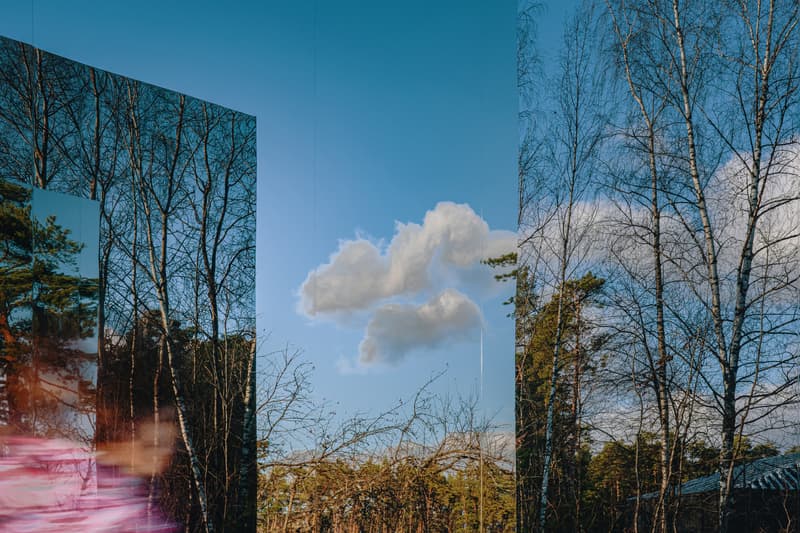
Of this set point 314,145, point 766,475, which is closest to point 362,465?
point 314,145

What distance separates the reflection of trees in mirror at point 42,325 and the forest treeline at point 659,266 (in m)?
2.70

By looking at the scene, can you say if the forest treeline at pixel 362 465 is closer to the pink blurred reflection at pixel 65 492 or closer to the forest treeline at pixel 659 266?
the forest treeline at pixel 659 266

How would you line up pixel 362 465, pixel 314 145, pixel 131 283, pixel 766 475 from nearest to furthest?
pixel 766 475, pixel 131 283, pixel 362 465, pixel 314 145

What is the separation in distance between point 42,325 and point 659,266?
3152mm

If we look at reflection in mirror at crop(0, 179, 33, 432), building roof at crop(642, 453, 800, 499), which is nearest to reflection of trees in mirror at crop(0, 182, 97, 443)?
reflection in mirror at crop(0, 179, 33, 432)

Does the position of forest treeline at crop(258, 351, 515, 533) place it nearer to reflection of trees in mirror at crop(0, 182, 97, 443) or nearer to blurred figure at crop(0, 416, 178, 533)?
blurred figure at crop(0, 416, 178, 533)

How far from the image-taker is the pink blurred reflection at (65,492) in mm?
3316

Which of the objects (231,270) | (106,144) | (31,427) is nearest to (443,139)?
(231,270)

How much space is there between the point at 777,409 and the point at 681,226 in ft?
3.47

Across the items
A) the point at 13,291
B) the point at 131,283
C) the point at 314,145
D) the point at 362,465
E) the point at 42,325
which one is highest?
the point at 314,145

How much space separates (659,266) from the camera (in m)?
4.30

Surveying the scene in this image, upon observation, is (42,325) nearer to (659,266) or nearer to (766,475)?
(659,266)

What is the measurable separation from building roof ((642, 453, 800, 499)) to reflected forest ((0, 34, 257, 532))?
2.59 meters

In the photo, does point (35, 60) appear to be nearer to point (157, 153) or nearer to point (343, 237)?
point (157, 153)
